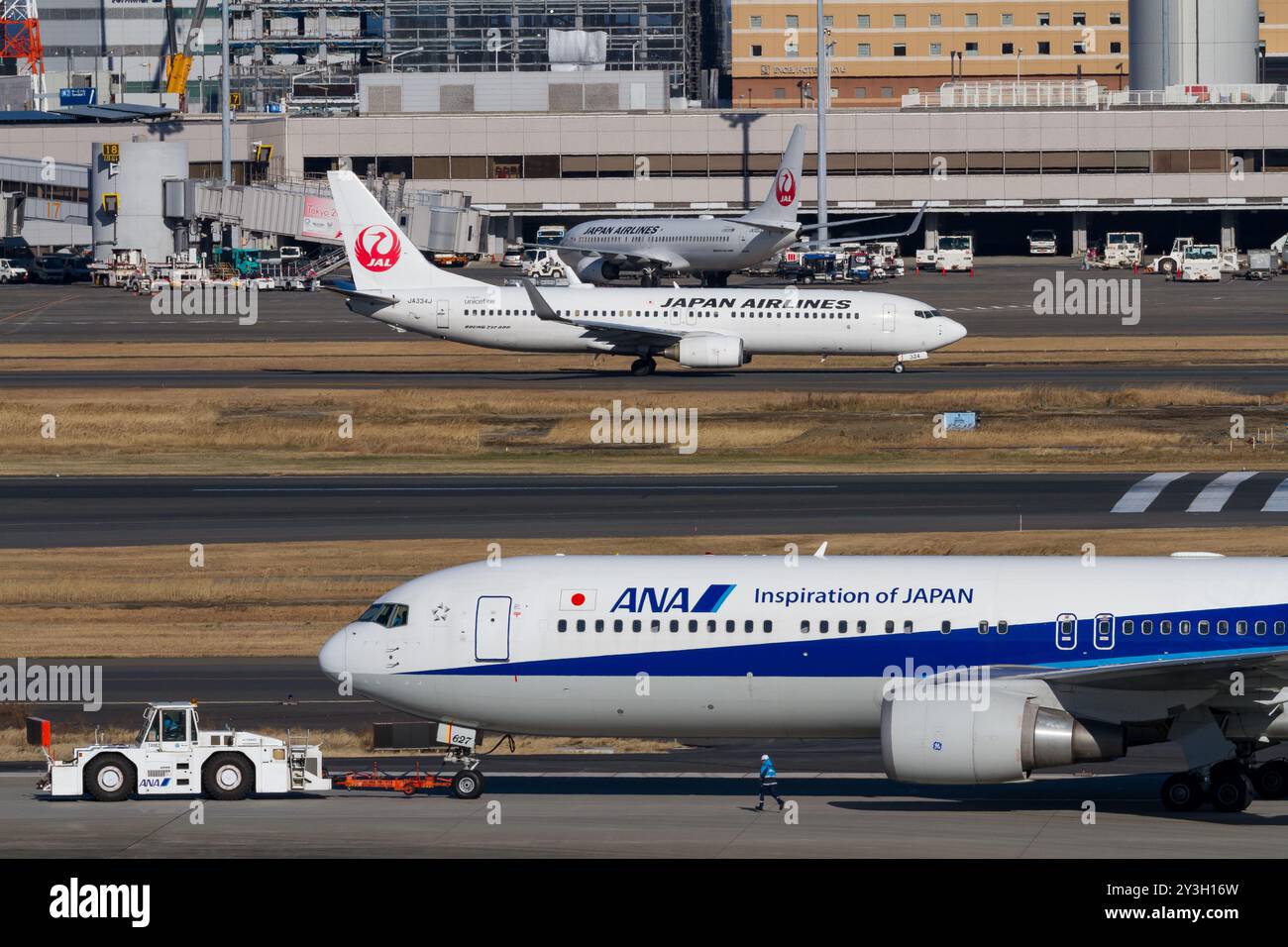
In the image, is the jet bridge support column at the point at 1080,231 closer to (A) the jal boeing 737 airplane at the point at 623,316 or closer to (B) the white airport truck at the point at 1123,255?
(B) the white airport truck at the point at 1123,255

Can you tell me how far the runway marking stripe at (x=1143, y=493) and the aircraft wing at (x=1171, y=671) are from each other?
28.2 m

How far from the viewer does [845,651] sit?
3275 centimetres

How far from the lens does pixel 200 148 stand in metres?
170

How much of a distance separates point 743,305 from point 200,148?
92685 mm

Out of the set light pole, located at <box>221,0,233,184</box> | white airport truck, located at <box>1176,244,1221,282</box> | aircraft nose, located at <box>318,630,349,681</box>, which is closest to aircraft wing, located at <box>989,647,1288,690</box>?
aircraft nose, located at <box>318,630,349,681</box>

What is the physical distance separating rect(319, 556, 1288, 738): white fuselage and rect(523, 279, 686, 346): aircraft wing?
56.7m

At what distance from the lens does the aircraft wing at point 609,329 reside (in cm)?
A: 9006

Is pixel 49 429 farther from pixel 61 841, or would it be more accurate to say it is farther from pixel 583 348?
pixel 61 841

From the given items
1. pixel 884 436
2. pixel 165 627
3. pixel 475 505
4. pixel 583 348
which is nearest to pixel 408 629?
pixel 165 627

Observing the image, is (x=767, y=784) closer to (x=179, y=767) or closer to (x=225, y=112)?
(x=179, y=767)

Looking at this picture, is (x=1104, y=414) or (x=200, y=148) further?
(x=200, y=148)

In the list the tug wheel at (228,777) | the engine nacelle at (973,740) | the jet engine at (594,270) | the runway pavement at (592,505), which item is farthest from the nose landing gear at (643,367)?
the engine nacelle at (973,740)

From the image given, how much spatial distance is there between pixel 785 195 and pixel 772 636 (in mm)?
113484

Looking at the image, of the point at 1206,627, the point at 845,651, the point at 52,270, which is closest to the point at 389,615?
the point at 845,651
